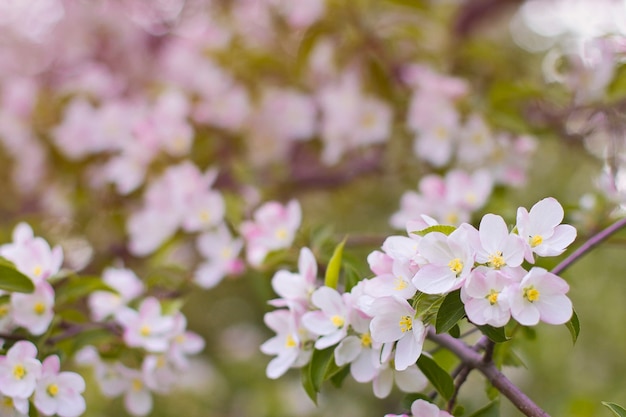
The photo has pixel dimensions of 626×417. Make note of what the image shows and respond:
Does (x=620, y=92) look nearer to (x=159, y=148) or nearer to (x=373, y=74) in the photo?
(x=373, y=74)

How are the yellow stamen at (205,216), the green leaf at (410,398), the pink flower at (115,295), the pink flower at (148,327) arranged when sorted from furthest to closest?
1. the yellow stamen at (205,216)
2. the pink flower at (115,295)
3. the pink flower at (148,327)
4. the green leaf at (410,398)

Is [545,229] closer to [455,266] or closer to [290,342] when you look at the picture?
[455,266]

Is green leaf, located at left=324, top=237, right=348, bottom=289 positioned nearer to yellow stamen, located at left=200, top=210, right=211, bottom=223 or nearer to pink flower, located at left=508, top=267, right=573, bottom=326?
pink flower, located at left=508, top=267, right=573, bottom=326

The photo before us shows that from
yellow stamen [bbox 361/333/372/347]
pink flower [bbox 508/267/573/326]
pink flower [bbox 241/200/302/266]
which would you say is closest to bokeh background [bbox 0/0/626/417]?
pink flower [bbox 241/200/302/266]

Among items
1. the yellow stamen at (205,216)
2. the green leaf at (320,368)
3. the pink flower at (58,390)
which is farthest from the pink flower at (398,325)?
the yellow stamen at (205,216)

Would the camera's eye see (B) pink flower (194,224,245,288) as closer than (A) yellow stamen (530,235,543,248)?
No

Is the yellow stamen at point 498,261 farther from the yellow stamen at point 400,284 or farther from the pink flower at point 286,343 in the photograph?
the pink flower at point 286,343
